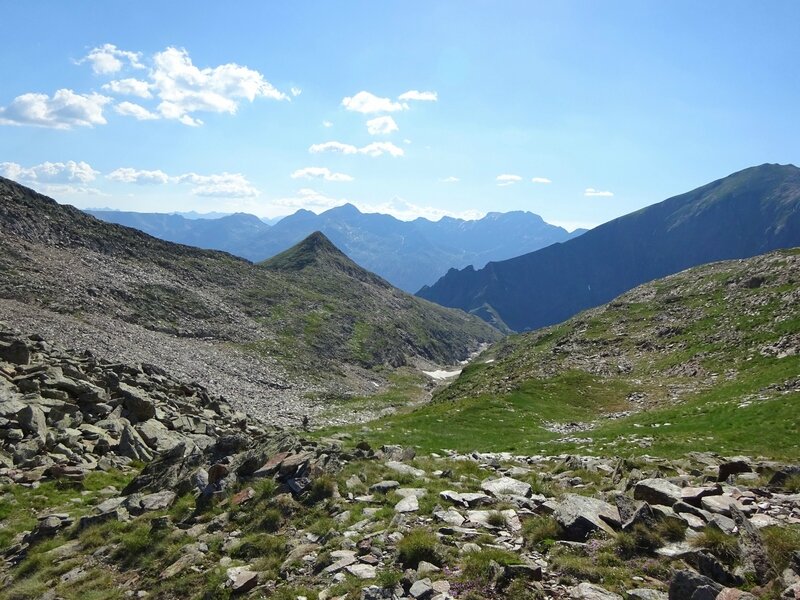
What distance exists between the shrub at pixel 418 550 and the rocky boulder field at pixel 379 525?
0.03 metres

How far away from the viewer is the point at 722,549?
32.2 ft

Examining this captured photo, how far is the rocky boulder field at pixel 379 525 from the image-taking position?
9.91 m

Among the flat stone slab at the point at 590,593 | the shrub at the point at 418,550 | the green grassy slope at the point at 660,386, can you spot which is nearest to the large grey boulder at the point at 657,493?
the flat stone slab at the point at 590,593

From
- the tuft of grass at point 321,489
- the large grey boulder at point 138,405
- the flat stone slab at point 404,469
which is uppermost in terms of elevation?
the tuft of grass at point 321,489

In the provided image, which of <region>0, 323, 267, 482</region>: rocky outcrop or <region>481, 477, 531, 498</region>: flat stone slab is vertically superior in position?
<region>481, 477, 531, 498</region>: flat stone slab

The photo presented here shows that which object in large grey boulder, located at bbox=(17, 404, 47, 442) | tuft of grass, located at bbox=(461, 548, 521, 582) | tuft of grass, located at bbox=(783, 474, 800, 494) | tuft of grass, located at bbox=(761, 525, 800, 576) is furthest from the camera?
large grey boulder, located at bbox=(17, 404, 47, 442)

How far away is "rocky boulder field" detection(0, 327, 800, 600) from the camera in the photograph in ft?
32.5

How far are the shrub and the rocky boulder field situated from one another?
0.10 ft

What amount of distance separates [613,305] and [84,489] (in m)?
Result: 92.6

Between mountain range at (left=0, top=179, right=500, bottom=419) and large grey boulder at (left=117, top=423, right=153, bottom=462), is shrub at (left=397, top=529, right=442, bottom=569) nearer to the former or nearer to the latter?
large grey boulder at (left=117, top=423, right=153, bottom=462)

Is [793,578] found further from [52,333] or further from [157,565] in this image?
[52,333]

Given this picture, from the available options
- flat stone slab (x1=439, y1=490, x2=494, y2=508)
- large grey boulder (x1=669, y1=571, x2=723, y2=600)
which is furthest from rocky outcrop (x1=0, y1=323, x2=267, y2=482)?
large grey boulder (x1=669, y1=571, x2=723, y2=600)

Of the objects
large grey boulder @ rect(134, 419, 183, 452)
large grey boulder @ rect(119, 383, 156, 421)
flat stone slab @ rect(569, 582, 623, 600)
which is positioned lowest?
large grey boulder @ rect(134, 419, 183, 452)

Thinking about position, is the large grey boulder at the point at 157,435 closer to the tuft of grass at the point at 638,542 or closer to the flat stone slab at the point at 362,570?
the flat stone slab at the point at 362,570
